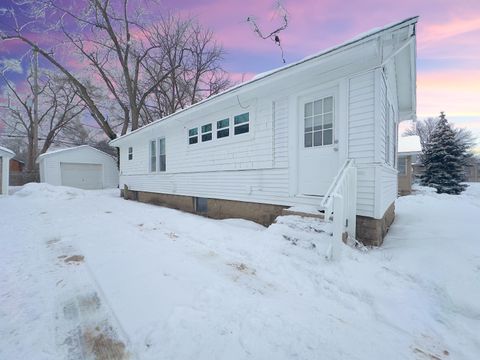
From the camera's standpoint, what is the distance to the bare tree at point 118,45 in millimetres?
16453

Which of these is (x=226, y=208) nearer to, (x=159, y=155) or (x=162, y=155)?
(x=162, y=155)

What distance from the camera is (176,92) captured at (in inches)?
852

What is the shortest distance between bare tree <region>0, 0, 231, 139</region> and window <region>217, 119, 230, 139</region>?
43.8 ft

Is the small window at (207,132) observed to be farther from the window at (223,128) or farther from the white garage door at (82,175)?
the white garage door at (82,175)

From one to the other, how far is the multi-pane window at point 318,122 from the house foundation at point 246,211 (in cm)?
163

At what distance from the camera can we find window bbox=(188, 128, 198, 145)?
8.41 m

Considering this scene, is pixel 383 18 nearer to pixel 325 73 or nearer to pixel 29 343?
pixel 325 73

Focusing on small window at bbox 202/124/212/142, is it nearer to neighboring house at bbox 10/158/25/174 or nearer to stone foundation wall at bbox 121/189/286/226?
stone foundation wall at bbox 121/189/286/226

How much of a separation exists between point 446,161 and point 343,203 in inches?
769

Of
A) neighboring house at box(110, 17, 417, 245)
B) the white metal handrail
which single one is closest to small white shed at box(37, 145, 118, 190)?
neighboring house at box(110, 17, 417, 245)

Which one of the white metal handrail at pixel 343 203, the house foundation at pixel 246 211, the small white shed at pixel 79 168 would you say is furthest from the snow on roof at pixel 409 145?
the small white shed at pixel 79 168

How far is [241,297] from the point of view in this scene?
2.50 m

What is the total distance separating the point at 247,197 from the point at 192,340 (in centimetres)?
478

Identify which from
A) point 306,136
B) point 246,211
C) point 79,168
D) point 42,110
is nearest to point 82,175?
point 79,168
